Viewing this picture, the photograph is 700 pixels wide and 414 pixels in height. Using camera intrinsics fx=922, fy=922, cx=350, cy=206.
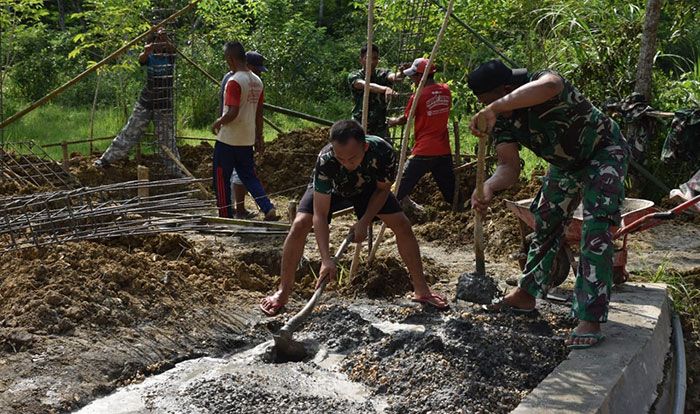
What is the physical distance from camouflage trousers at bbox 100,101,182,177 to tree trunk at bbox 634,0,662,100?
200 inches

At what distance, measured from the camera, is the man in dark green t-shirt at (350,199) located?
17.6 feet

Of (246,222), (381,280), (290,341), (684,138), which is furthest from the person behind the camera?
(684,138)

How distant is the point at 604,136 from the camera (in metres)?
5.24

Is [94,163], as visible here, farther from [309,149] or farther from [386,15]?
[386,15]

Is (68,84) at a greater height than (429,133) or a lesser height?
greater

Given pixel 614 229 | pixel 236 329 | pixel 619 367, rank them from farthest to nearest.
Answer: pixel 236 329
pixel 614 229
pixel 619 367

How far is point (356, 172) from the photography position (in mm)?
5707

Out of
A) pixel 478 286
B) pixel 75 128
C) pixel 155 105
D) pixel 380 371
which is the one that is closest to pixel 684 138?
pixel 478 286

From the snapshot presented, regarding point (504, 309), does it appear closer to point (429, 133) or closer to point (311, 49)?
point (429, 133)

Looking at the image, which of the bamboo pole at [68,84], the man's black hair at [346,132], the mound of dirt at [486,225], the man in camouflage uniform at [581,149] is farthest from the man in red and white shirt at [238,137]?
the man in camouflage uniform at [581,149]

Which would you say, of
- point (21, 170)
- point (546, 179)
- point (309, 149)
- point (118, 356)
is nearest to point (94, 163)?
point (21, 170)

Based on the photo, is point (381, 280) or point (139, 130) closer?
point (381, 280)

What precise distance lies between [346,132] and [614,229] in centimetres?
179

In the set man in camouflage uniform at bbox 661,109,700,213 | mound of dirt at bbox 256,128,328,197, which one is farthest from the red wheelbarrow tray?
mound of dirt at bbox 256,128,328,197
